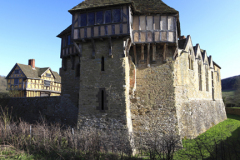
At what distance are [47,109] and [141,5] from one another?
11.6m

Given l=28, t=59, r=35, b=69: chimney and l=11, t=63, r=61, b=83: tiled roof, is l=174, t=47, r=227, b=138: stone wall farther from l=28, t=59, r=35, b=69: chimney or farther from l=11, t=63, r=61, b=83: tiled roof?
l=28, t=59, r=35, b=69: chimney

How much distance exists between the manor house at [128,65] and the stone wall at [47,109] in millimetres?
4517

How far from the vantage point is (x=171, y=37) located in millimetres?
11398

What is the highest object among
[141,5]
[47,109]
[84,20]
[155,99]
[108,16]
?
[141,5]

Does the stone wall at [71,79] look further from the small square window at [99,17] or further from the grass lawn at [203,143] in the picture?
the grass lawn at [203,143]

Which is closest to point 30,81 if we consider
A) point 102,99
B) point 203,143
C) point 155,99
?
point 102,99

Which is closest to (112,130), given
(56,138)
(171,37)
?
(56,138)

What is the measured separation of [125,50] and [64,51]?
698 centimetres

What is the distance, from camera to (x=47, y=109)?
1655 centimetres

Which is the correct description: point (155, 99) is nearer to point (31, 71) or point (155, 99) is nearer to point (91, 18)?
point (91, 18)

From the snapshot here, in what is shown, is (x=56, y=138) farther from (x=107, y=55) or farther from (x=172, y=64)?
(x=172, y=64)

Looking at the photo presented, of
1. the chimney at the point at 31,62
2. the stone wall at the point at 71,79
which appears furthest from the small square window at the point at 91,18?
the chimney at the point at 31,62

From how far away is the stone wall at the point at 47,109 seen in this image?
588 inches

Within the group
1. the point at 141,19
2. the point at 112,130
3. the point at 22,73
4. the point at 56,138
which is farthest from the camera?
the point at 22,73
